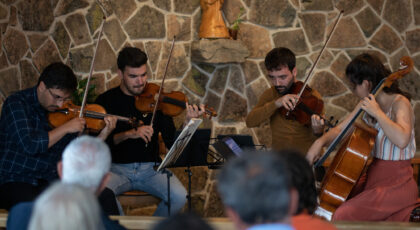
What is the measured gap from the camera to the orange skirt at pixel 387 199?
8.30ft

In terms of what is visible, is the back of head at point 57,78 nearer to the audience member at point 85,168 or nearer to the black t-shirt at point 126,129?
the black t-shirt at point 126,129

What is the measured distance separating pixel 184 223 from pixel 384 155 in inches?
73.5

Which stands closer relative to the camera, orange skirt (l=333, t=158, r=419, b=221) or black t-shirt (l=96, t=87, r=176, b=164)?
orange skirt (l=333, t=158, r=419, b=221)

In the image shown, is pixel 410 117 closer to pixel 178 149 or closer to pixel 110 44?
pixel 178 149

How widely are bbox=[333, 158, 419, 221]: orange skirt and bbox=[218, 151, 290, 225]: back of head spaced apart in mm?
1475

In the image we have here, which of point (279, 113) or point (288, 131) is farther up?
point (279, 113)

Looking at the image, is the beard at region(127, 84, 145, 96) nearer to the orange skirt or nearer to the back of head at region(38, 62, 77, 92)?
the back of head at region(38, 62, 77, 92)

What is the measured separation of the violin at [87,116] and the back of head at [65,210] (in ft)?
5.64

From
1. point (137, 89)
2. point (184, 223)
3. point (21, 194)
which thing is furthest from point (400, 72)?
point (21, 194)

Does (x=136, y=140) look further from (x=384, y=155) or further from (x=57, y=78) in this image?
(x=384, y=155)

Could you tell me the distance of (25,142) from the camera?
271 cm

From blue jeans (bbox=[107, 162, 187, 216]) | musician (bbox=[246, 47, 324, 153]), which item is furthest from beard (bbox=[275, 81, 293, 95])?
blue jeans (bbox=[107, 162, 187, 216])

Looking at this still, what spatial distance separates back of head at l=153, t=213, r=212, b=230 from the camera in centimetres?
106

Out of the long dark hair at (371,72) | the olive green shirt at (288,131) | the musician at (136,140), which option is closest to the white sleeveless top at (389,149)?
the long dark hair at (371,72)
